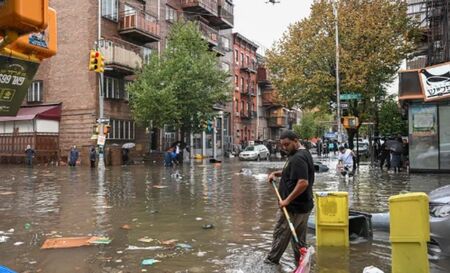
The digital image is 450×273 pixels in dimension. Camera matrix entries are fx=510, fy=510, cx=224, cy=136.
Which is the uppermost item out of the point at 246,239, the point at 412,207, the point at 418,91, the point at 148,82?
the point at 148,82

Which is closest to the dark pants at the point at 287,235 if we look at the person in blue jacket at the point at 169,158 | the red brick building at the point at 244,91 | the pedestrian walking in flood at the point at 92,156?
the person in blue jacket at the point at 169,158

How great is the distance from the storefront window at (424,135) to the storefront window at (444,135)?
19 centimetres

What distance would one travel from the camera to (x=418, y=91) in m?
20.2

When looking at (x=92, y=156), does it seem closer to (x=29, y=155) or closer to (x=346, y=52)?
(x=29, y=155)

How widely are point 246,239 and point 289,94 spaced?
27.5 metres

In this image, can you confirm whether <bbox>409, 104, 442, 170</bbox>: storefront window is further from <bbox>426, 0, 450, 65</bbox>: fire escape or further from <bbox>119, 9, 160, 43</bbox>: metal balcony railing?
<bbox>119, 9, 160, 43</bbox>: metal balcony railing

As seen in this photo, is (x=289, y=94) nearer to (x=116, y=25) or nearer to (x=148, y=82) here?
(x=148, y=82)

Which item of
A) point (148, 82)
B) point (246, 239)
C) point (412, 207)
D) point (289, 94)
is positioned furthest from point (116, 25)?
point (412, 207)

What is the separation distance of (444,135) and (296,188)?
1682 centimetres

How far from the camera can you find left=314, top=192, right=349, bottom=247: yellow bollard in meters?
7.32

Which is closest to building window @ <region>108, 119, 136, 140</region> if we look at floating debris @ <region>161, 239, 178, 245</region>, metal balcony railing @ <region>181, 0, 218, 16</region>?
metal balcony railing @ <region>181, 0, 218, 16</region>

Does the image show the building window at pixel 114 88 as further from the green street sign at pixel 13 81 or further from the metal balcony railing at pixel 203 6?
the green street sign at pixel 13 81

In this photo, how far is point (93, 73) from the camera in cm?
3512

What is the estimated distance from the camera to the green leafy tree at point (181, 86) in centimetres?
3381
